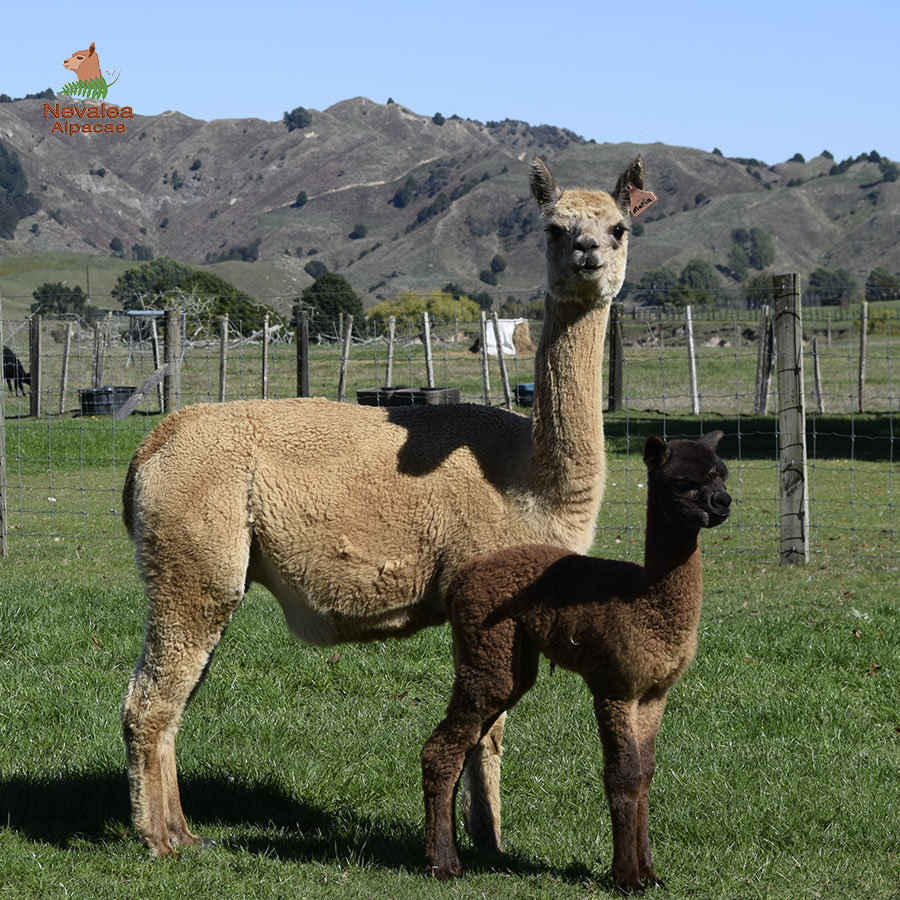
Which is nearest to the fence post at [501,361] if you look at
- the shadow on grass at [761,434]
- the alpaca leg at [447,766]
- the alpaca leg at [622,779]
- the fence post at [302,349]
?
the shadow on grass at [761,434]

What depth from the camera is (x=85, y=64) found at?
34.8 metres

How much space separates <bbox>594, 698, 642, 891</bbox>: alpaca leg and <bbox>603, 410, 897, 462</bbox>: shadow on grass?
13.3 meters

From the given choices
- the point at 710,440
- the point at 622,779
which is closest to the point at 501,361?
the point at 710,440

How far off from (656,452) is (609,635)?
675mm

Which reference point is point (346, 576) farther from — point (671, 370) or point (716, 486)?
point (671, 370)

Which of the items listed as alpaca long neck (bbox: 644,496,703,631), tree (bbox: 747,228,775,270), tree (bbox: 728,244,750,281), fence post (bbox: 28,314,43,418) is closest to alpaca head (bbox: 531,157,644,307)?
alpaca long neck (bbox: 644,496,703,631)

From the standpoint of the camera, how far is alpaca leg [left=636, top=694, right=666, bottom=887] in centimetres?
425

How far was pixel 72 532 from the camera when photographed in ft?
41.4

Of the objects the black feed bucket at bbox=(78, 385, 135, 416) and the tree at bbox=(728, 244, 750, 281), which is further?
the tree at bbox=(728, 244, 750, 281)

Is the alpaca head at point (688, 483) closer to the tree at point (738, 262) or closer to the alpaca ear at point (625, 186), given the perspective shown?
the alpaca ear at point (625, 186)

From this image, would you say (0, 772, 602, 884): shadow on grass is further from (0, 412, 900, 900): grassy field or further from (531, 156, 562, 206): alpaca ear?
(531, 156, 562, 206): alpaca ear

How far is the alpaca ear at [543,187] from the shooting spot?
17.2 ft

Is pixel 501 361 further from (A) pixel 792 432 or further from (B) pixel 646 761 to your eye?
(B) pixel 646 761

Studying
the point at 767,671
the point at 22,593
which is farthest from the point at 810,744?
the point at 22,593
